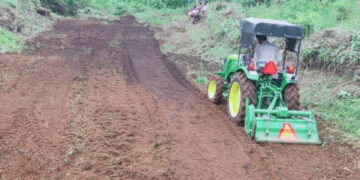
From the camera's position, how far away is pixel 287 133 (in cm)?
716

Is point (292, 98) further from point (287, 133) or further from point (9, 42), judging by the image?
point (9, 42)

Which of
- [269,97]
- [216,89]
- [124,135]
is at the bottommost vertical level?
[216,89]

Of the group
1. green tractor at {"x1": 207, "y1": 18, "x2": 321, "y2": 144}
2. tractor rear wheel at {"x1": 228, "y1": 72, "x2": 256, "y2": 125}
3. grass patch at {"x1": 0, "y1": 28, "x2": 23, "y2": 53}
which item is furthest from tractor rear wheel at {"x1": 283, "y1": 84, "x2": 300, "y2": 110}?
grass patch at {"x1": 0, "y1": 28, "x2": 23, "y2": 53}

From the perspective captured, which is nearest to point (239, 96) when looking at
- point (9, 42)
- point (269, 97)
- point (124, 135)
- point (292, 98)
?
point (269, 97)

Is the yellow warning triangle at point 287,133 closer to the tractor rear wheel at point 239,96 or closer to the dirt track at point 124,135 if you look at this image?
the dirt track at point 124,135

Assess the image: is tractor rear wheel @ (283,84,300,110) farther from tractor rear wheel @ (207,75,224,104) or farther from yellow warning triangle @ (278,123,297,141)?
tractor rear wheel @ (207,75,224,104)

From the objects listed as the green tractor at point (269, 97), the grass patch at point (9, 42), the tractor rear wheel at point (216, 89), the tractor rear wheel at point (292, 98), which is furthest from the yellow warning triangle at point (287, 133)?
the grass patch at point (9, 42)

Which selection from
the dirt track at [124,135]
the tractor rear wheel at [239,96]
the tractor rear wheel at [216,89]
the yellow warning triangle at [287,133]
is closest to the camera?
the dirt track at [124,135]

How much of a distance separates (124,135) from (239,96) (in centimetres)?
269

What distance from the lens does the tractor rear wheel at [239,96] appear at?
7.71 metres

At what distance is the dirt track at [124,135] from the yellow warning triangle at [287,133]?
15 centimetres

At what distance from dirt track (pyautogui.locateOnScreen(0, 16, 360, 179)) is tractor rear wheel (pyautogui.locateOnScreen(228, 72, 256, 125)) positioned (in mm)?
249

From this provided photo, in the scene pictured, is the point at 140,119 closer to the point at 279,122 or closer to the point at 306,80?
the point at 279,122

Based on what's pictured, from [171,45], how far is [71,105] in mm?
10637
